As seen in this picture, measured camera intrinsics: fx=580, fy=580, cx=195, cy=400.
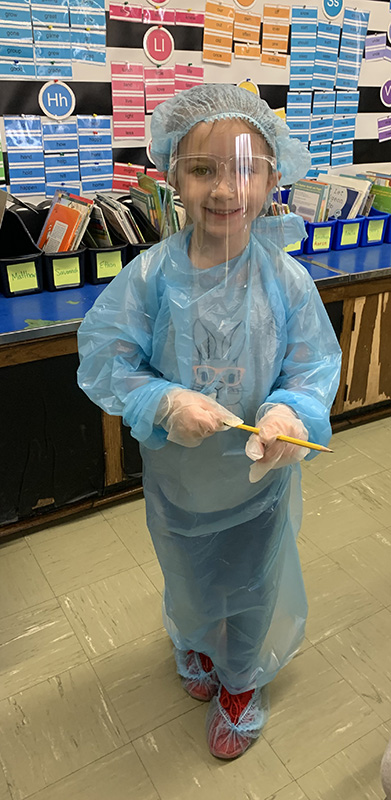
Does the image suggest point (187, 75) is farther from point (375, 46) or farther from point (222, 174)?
point (222, 174)

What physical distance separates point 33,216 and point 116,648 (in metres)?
1.47

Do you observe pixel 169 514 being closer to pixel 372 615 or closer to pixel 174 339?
pixel 174 339

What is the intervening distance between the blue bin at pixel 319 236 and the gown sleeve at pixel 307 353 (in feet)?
4.54

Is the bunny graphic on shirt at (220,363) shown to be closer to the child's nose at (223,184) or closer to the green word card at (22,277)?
the child's nose at (223,184)

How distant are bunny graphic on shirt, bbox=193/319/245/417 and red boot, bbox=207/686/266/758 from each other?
0.76 m

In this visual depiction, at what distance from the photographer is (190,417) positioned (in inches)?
38.3

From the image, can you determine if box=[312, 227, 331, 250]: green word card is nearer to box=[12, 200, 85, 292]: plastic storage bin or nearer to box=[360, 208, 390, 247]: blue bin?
box=[360, 208, 390, 247]: blue bin

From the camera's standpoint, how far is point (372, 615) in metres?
1.71

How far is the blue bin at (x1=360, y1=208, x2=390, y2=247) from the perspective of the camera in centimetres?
255

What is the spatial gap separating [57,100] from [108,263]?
61 centimetres

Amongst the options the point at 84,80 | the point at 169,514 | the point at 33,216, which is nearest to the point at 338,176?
the point at 84,80

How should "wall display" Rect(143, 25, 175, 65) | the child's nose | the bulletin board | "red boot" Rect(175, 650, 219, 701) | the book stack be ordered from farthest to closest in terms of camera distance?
the book stack
"wall display" Rect(143, 25, 175, 65)
the bulletin board
"red boot" Rect(175, 650, 219, 701)
the child's nose

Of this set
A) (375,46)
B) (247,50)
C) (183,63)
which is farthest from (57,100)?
(375,46)

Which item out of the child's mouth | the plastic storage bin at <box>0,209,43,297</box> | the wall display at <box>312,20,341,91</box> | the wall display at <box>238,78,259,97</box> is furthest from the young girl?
the wall display at <box>312,20,341,91</box>
